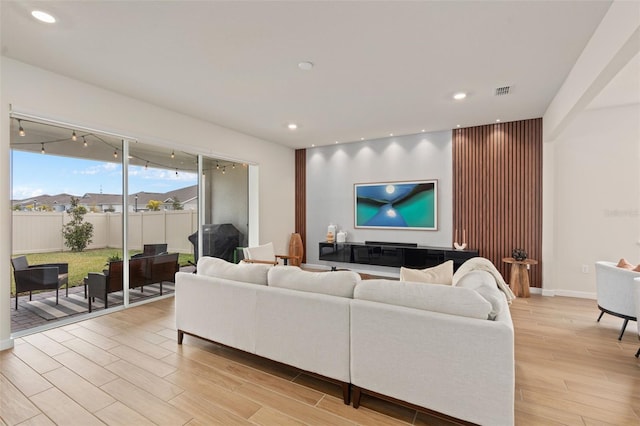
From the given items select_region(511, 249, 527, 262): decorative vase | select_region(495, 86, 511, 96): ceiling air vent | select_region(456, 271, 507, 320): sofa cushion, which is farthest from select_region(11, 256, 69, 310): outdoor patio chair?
select_region(511, 249, 527, 262): decorative vase

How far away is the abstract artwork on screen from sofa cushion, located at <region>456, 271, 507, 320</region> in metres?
3.51

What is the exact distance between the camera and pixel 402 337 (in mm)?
1847

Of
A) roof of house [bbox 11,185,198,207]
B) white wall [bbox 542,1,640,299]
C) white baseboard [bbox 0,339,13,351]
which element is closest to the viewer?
white baseboard [bbox 0,339,13,351]

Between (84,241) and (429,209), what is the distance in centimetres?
542

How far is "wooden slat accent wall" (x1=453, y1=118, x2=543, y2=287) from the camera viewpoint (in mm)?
4832

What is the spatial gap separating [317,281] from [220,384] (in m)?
1.08

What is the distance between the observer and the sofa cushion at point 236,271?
2594mm

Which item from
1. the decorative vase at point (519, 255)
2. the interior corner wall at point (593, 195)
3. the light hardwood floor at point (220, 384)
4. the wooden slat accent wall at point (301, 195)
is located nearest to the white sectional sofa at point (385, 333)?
the light hardwood floor at point (220, 384)

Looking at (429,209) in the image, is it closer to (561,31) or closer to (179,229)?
(561,31)

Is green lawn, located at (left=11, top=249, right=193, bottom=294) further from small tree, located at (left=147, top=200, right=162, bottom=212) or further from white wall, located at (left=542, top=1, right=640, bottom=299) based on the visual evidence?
white wall, located at (left=542, top=1, right=640, bottom=299)

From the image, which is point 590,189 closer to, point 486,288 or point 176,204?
point 486,288

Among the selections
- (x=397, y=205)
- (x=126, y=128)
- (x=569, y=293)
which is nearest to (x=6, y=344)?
(x=126, y=128)

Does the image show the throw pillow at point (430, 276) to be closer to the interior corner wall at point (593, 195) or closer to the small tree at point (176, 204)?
the interior corner wall at point (593, 195)

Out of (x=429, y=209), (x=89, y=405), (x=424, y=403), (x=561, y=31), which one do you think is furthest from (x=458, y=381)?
(x=429, y=209)
